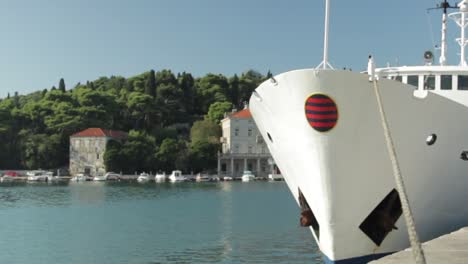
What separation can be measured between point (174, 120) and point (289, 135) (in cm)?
12321

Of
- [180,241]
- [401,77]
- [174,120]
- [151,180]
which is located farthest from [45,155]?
[401,77]

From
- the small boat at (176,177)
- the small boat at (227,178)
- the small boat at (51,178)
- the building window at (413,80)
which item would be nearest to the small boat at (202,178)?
the small boat at (176,177)

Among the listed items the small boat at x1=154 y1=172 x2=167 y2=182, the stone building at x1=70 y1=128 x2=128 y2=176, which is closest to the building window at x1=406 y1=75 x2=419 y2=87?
the small boat at x1=154 y1=172 x2=167 y2=182

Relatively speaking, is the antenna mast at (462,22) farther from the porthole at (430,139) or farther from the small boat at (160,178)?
the small boat at (160,178)

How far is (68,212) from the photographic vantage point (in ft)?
150

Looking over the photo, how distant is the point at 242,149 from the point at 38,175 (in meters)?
39.5

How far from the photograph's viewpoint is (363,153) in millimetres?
16250

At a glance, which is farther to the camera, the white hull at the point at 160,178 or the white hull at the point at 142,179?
the white hull at the point at 160,178

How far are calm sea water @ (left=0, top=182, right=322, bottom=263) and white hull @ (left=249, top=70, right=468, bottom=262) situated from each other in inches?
240

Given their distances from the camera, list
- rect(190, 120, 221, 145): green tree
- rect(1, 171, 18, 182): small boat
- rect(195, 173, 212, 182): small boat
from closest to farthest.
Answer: rect(195, 173, 212, 182): small boat, rect(1, 171, 18, 182): small boat, rect(190, 120, 221, 145): green tree

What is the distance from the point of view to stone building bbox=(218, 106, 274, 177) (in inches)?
4631

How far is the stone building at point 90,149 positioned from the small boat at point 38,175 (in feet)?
24.2

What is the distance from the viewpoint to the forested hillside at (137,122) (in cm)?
11294

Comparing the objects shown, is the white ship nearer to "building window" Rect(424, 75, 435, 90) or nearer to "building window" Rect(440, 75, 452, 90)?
"building window" Rect(440, 75, 452, 90)
